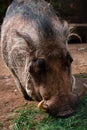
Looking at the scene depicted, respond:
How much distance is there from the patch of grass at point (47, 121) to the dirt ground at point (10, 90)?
13 centimetres

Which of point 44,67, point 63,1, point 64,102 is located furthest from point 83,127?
point 63,1

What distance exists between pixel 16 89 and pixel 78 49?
5.65 ft

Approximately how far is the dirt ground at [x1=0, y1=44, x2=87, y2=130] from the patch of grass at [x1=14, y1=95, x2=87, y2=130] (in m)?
0.13

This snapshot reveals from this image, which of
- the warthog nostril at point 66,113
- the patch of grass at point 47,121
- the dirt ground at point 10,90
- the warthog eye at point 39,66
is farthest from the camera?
the dirt ground at point 10,90

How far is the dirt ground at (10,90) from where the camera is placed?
4.19m

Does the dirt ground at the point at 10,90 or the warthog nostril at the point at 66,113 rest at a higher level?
the warthog nostril at the point at 66,113

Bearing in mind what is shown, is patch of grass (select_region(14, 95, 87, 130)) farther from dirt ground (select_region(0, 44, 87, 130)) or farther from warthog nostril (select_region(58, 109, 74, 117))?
warthog nostril (select_region(58, 109, 74, 117))

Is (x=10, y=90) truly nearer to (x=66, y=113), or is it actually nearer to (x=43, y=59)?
(x=43, y=59)

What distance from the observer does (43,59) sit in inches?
145

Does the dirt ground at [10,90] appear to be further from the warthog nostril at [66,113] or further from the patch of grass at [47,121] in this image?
the warthog nostril at [66,113]

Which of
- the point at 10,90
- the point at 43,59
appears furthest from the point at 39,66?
the point at 10,90

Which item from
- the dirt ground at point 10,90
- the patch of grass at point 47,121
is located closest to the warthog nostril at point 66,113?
the patch of grass at point 47,121

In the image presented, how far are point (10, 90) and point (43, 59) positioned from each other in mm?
1365

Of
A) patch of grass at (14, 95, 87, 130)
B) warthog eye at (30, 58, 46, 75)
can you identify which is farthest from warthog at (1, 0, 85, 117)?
patch of grass at (14, 95, 87, 130)
